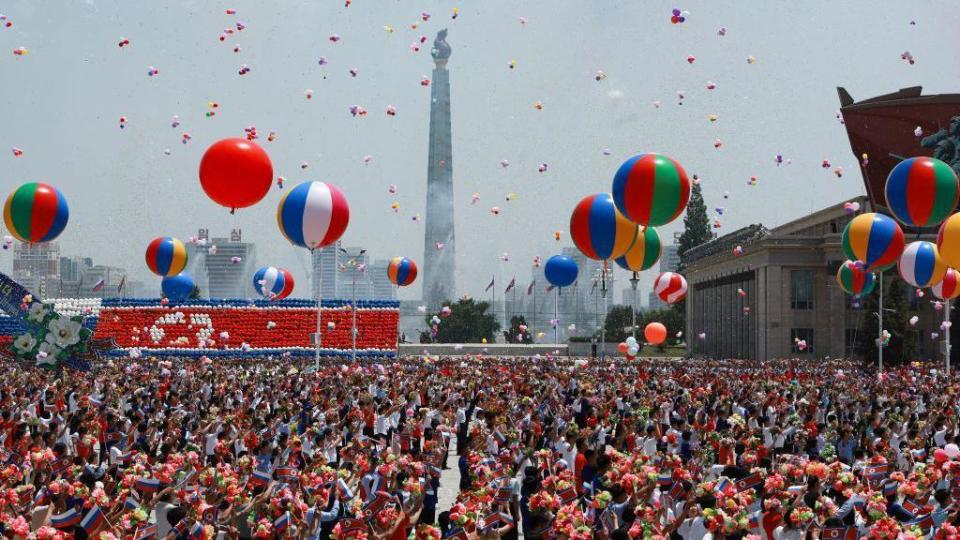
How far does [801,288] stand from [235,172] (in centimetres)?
5645

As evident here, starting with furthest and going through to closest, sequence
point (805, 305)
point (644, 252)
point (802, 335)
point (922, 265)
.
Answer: point (805, 305), point (802, 335), point (922, 265), point (644, 252)

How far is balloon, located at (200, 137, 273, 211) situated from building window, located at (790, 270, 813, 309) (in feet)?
181

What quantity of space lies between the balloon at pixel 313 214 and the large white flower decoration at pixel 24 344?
20.7 metres

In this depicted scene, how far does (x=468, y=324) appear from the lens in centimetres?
11562

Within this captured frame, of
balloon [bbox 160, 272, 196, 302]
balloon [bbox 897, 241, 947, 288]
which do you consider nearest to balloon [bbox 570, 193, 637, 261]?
balloon [bbox 897, 241, 947, 288]

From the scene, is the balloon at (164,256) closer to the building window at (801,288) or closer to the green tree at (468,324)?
the building window at (801,288)

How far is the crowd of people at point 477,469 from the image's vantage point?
943 centimetres

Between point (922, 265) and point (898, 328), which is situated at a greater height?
point (922, 265)

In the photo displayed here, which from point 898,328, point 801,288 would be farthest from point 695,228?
point 898,328

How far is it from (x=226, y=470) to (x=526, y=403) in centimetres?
1177

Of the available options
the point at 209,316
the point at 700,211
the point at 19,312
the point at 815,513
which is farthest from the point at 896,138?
the point at 815,513

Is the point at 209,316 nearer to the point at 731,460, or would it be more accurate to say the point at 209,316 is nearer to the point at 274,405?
the point at 274,405

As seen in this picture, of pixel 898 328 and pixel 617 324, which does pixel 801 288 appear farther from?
pixel 617 324

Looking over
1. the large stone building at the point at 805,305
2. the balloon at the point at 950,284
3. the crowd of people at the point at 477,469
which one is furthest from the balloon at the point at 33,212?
the large stone building at the point at 805,305
